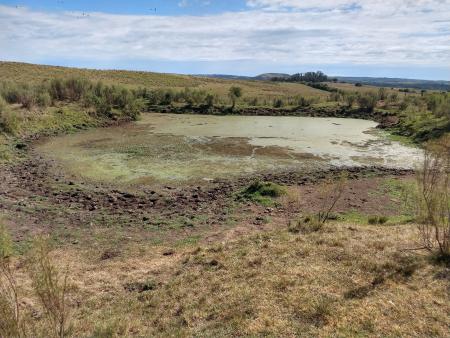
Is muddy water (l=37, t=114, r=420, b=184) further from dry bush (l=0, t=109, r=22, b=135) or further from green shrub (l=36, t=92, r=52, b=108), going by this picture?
green shrub (l=36, t=92, r=52, b=108)

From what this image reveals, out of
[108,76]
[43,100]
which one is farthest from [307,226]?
[108,76]

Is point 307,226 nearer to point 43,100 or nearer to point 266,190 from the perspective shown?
point 266,190

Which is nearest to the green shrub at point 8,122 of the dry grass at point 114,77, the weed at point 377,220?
the weed at point 377,220

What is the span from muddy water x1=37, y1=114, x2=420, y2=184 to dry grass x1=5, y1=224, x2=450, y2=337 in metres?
8.55

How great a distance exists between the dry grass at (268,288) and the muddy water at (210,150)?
8547 millimetres

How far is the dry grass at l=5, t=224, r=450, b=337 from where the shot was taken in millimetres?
6402

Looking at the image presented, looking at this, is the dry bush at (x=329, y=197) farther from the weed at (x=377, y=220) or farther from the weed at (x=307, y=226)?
the weed at (x=377, y=220)

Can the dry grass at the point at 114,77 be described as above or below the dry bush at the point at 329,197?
above

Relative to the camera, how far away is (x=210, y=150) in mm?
25359

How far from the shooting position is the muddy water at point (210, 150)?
20.2 m

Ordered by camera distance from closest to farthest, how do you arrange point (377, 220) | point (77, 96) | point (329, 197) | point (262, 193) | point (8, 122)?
point (377, 220) → point (262, 193) → point (329, 197) → point (8, 122) → point (77, 96)

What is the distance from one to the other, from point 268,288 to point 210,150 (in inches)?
709

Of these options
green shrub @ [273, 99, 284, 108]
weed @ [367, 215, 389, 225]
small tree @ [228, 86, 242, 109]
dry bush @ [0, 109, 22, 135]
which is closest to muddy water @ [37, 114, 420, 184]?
dry bush @ [0, 109, 22, 135]

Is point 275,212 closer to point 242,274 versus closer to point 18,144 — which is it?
point 242,274
